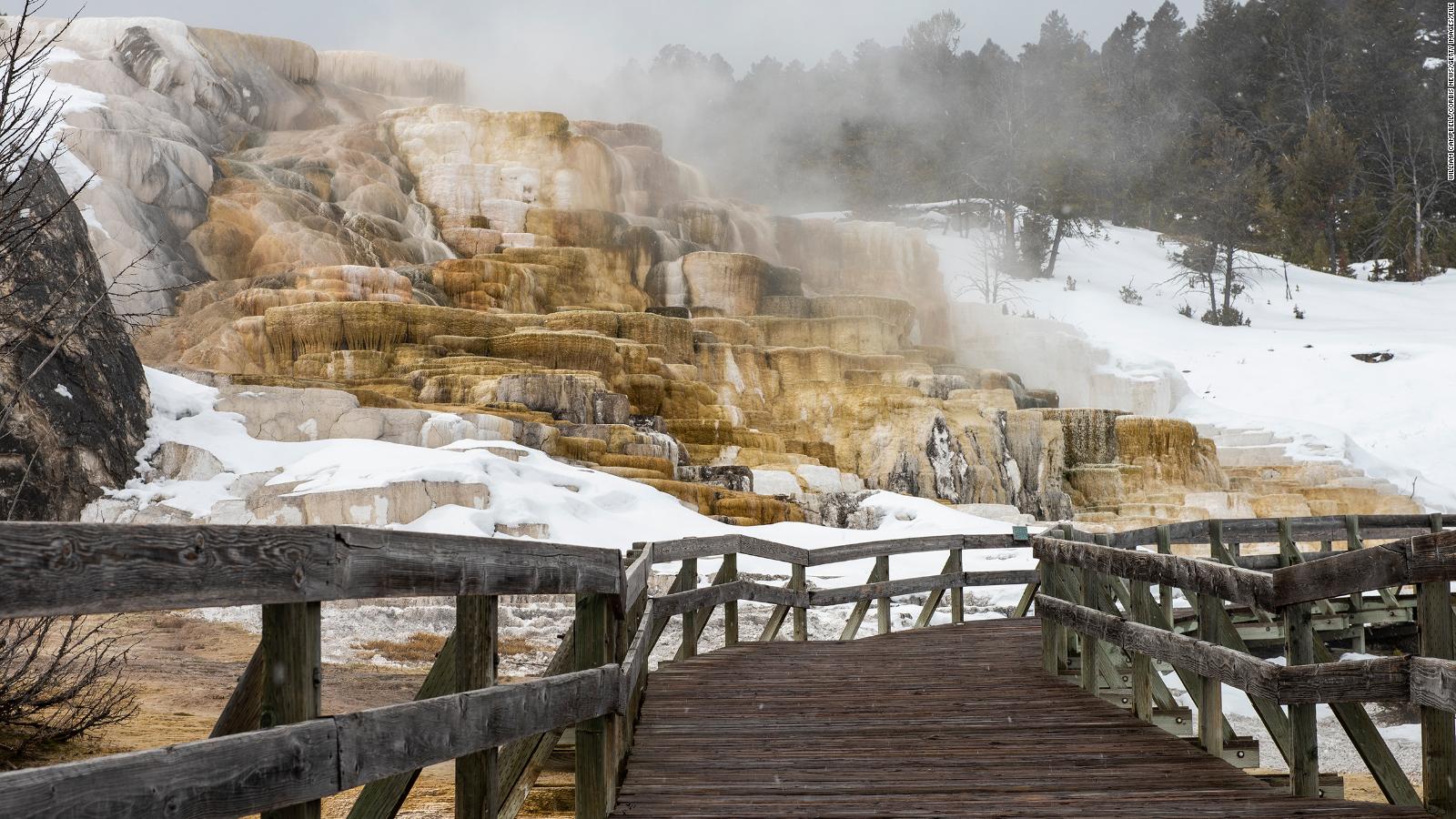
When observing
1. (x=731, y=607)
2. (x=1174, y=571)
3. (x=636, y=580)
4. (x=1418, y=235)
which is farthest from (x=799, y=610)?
(x=1418, y=235)

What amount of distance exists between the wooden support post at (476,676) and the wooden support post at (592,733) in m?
0.97

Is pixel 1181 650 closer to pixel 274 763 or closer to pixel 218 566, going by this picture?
pixel 274 763

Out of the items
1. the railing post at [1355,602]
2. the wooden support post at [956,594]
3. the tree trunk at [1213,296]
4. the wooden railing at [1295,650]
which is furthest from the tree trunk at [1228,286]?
the wooden railing at [1295,650]

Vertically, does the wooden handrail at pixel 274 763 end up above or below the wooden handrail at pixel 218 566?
below

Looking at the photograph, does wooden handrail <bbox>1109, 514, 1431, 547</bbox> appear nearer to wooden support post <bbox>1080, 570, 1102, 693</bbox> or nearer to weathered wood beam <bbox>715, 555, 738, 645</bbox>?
wooden support post <bbox>1080, 570, 1102, 693</bbox>

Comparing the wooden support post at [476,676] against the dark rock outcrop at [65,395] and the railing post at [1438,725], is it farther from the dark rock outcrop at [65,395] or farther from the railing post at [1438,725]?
the dark rock outcrop at [65,395]

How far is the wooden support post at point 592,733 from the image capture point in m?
4.37

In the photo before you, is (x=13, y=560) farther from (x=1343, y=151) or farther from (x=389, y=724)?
(x=1343, y=151)

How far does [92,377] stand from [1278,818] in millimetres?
16370

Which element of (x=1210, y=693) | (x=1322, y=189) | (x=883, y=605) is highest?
(x=1322, y=189)

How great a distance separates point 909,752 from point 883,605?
5.68 metres

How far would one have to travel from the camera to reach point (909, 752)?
568 centimetres

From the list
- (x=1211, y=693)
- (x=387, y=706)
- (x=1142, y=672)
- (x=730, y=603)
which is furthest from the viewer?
(x=730, y=603)

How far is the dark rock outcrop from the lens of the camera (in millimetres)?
14969
